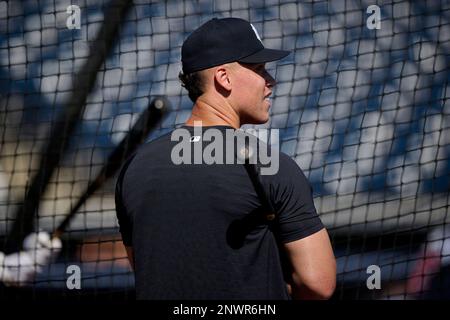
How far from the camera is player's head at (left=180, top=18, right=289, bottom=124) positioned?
1604mm

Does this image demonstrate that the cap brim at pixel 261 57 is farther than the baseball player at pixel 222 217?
Yes

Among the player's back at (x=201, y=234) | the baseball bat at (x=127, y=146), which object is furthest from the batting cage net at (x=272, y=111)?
the player's back at (x=201, y=234)

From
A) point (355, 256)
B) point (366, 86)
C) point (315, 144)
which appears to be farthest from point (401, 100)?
point (355, 256)

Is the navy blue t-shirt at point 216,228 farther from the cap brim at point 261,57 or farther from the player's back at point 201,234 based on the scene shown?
the cap brim at point 261,57

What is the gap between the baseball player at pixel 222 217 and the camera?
1507mm

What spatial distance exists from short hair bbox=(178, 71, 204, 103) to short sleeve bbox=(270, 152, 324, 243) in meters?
0.21

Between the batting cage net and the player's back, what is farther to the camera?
the batting cage net

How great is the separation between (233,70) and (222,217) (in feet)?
0.89

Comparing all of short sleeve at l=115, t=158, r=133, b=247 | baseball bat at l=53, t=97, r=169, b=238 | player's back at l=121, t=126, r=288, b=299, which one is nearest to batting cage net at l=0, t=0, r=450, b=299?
baseball bat at l=53, t=97, r=169, b=238

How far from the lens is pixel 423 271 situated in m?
2.99

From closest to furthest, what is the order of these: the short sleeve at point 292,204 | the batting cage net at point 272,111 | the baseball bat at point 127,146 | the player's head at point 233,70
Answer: the short sleeve at point 292,204
the player's head at point 233,70
the baseball bat at point 127,146
the batting cage net at point 272,111

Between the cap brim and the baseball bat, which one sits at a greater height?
the baseball bat

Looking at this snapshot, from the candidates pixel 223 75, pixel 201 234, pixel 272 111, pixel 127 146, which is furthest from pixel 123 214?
pixel 272 111

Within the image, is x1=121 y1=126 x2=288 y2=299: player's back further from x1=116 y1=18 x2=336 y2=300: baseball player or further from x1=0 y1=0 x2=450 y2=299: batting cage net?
x1=0 y1=0 x2=450 y2=299: batting cage net
